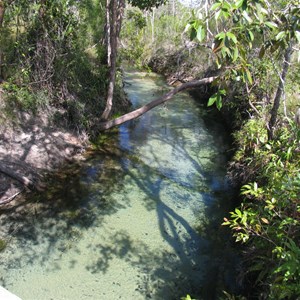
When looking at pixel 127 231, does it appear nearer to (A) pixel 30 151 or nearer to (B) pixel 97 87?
(A) pixel 30 151

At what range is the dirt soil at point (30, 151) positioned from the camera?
16.6 feet

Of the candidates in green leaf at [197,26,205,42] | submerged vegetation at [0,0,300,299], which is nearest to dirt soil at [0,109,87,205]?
submerged vegetation at [0,0,300,299]

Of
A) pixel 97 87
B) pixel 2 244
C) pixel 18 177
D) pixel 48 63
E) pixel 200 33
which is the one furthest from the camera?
pixel 97 87

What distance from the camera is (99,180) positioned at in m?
5.81

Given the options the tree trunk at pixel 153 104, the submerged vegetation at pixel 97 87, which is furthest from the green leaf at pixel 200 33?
the tree trunk at pixel 153 104

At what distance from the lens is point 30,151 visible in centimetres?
575

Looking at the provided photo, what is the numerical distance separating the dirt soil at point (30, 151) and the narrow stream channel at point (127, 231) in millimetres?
331

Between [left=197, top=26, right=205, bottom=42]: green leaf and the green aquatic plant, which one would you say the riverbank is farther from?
[left=197, top=26, right=205, bottom=42]: green leaf

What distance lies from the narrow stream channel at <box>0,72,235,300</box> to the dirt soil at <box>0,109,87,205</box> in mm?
331

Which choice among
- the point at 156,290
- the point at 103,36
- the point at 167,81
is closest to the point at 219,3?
the point at 156,290

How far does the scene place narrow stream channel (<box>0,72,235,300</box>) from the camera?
370 centimetres

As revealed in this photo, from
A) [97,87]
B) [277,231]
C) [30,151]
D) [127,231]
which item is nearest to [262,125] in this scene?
[127,231]

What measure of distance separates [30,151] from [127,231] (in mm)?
2390

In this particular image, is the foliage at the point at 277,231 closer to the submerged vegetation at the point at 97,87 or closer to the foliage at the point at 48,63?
the submerged vegetation at the point at 97,87
